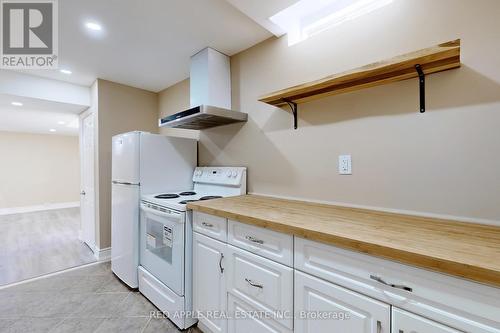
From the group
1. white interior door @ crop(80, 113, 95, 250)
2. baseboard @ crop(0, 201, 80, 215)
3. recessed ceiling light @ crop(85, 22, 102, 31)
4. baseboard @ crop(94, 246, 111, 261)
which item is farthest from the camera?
baseboard @ crop(0, 201, 80, 215)

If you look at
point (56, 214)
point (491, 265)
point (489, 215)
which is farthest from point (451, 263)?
point (56, 214)

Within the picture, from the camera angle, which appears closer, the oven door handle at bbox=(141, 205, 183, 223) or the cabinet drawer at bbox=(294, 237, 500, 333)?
the cabinet drawer at bbox=(294, 237, 500, 333)

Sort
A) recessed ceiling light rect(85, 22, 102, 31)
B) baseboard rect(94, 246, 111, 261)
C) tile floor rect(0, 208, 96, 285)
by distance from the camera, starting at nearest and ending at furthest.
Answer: recessed ceiling light rect(85, 22, 102, 31) → tile floor rect(0, 208, 96, 285) → baseboard rect(94, 246, 111, 261)

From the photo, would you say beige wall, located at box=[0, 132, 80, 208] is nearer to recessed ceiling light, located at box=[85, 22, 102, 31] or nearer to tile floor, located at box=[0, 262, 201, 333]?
tile floor, located at box=[0, 262, 201, 333]

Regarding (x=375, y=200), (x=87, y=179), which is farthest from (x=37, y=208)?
(x=375, y=200)

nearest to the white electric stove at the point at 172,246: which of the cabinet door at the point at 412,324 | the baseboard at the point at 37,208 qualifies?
the cabinet door at the point at 412,324

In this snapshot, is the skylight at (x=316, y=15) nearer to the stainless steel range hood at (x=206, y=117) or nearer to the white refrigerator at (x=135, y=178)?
the stainless steel range hood at (x=206, y=117)

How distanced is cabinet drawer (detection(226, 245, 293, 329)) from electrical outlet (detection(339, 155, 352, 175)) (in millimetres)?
770

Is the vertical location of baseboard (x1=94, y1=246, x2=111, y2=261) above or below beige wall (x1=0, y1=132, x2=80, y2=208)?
below

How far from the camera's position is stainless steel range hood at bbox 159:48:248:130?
7.14ft

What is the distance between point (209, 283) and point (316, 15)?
2.08 metres

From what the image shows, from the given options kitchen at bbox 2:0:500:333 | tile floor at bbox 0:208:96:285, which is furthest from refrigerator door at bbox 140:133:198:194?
tile floor at bbox 0:208:96:285

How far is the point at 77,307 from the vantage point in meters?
1.95

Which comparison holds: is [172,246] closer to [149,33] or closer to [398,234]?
[398,234]
